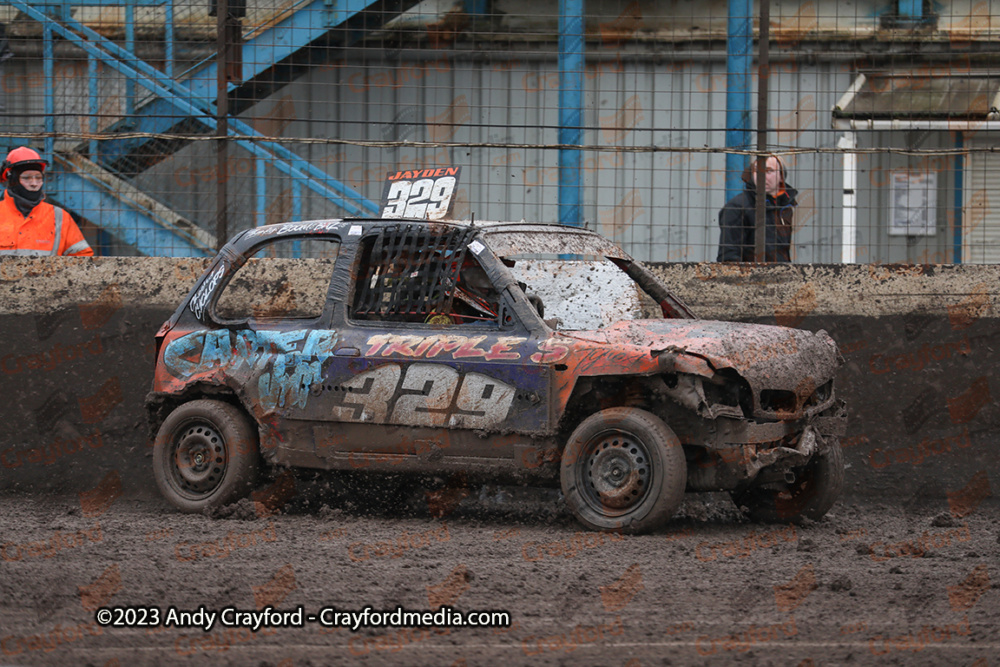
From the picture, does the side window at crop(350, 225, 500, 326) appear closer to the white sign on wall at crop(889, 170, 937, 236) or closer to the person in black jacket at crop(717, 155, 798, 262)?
the person in black jacket at crop(717, 155, 798, 262)

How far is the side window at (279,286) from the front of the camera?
30.5 ft

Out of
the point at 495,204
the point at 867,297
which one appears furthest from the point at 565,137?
the point at 867,297

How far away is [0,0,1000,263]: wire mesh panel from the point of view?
10164 millimetres

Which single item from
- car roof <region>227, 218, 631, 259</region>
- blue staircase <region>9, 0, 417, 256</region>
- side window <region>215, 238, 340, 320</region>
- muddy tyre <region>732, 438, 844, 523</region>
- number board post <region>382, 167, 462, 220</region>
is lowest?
muddy tyre <region>732, 438, 844, 523</region>

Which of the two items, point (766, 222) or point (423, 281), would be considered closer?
point (423, 281)

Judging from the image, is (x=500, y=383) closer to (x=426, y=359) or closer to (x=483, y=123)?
(x=426, y=359)

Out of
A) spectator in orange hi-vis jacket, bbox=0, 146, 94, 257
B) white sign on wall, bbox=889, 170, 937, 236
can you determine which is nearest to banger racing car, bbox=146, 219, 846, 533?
spectator in orange hi-vis jacket, bbox=0, 146, 94, 257

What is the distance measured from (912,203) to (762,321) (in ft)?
8.48

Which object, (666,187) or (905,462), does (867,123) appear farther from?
(905,462)

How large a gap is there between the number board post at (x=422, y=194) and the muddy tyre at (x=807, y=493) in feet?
8.01

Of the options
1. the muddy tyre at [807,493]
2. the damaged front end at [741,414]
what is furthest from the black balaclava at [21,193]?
the muddy tyre at [807,493]

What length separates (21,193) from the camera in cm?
989

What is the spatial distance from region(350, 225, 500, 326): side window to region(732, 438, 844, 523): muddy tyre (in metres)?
1.92

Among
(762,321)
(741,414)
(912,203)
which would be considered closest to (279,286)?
(762,321)
